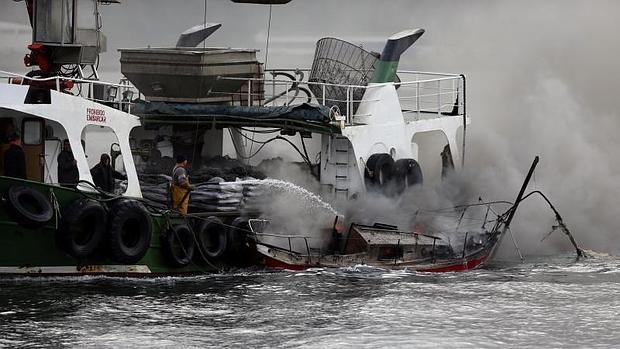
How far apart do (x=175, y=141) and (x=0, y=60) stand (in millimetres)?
21018

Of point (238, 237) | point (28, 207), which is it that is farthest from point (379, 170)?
point (28, 207)

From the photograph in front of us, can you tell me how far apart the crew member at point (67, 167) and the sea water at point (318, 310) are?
163 cm

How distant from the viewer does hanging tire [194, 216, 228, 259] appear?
910 inches

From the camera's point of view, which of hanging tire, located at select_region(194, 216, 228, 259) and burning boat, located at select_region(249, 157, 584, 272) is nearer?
hanging tire, located at select_region(194, 216, 228, 259)

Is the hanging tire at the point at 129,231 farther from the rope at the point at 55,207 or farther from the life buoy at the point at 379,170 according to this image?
the life buoy at the point at 379,170

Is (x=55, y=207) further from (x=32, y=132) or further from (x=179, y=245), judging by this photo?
(x=179, y=245)

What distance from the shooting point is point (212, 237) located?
2334cm

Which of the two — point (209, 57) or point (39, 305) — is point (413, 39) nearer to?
point (209, 57)

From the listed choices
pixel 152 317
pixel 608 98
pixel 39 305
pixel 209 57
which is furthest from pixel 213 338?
pixel 608 98

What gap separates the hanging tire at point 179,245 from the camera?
2250 cm

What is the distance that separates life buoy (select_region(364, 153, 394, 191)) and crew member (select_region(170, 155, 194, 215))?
3732mm

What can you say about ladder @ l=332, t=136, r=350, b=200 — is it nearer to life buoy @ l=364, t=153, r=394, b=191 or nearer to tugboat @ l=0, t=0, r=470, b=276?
tugboat @ l=0, t=0, r=470, b=276

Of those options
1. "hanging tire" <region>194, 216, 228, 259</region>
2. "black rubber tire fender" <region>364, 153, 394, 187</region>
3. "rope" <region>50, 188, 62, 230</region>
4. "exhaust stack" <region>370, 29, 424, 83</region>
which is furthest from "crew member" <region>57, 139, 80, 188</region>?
"exhaust stack" <region>370, 29, 424, 83</region>

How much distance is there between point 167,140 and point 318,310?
674 centimetres
